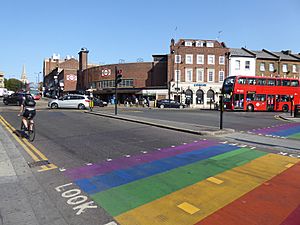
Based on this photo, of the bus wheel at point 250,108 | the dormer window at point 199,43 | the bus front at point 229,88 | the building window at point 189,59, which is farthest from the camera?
the dormer window at point 199,43

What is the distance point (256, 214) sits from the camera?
408 centimetres

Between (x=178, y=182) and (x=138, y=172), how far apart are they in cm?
108

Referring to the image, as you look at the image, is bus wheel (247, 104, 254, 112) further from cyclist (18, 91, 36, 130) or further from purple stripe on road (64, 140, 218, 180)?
cyclist (18, 91, 36, 130)

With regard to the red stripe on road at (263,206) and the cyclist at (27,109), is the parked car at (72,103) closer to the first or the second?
the cyclist at (27,109)

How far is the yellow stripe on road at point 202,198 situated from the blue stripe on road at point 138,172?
1151 millimetres

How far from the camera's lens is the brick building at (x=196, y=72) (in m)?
53.6

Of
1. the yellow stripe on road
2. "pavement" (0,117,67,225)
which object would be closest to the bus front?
the yellow stripe on road

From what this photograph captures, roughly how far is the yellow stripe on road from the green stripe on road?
18 cm

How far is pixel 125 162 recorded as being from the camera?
7.06m

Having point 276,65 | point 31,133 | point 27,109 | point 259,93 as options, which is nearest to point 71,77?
point 276,65

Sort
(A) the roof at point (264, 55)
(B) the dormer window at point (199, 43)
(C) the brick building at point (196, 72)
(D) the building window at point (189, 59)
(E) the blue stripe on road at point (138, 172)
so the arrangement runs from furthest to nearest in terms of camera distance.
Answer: (B) the dormer window at point (199, 43), (A) the roof at point (264, 55), (D) the building window at point (189, 59), (C) the brick building at point (196, 72), (E) the blue stripe on road at point (138, 172)

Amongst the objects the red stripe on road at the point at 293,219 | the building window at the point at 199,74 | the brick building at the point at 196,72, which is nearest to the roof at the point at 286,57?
the brick building at the point at 196,72

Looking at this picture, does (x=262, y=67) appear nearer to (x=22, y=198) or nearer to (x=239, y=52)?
(x=239, y=52)

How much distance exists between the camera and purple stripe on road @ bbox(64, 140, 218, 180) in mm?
6145
